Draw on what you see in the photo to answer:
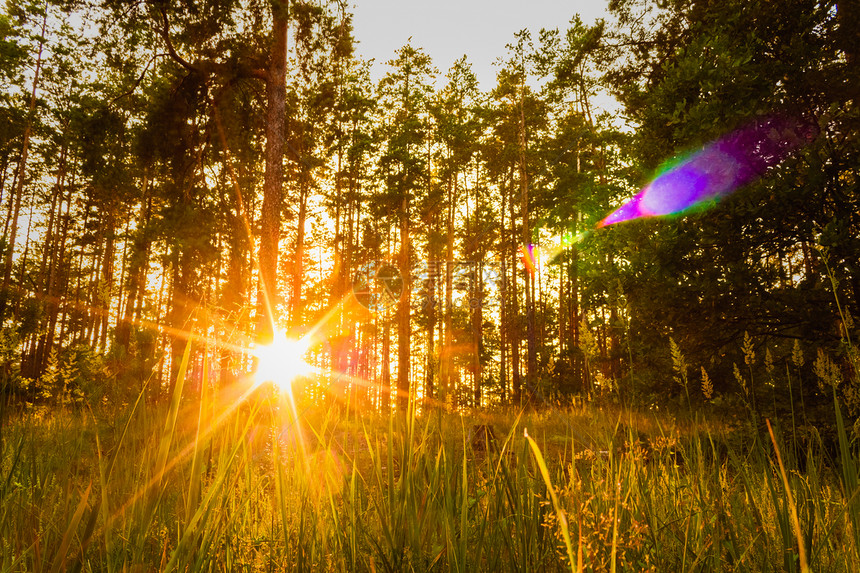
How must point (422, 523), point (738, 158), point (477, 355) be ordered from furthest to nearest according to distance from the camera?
1. point (477, 355)
2. point (738, 158)
3. point (422, 523)

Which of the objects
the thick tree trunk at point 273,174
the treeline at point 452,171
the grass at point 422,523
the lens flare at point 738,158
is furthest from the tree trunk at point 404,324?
the grass at point 422,523

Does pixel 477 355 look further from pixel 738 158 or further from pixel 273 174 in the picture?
pixel 738 158

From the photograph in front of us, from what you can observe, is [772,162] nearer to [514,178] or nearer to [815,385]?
[815,385]

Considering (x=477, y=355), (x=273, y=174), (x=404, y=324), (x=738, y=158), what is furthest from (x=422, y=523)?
(x=477, y=355)

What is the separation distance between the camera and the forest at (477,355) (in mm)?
1581

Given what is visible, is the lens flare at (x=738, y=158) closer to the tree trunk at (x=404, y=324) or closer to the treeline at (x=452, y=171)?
the treeline at (x=452, y=171)

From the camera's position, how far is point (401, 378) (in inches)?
715

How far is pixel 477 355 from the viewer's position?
2269 centimetres

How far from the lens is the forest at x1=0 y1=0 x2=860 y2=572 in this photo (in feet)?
5.19

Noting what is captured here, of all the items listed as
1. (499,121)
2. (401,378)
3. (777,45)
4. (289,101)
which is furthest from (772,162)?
(499,121)

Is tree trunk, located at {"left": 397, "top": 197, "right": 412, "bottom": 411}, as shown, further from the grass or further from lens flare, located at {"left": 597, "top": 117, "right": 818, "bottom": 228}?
the grass

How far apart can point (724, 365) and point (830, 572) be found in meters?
4.79

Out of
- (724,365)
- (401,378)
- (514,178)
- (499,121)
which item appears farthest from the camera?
(514,178)

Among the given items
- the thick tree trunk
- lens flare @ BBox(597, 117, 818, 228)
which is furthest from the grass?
the thick tree trunk
